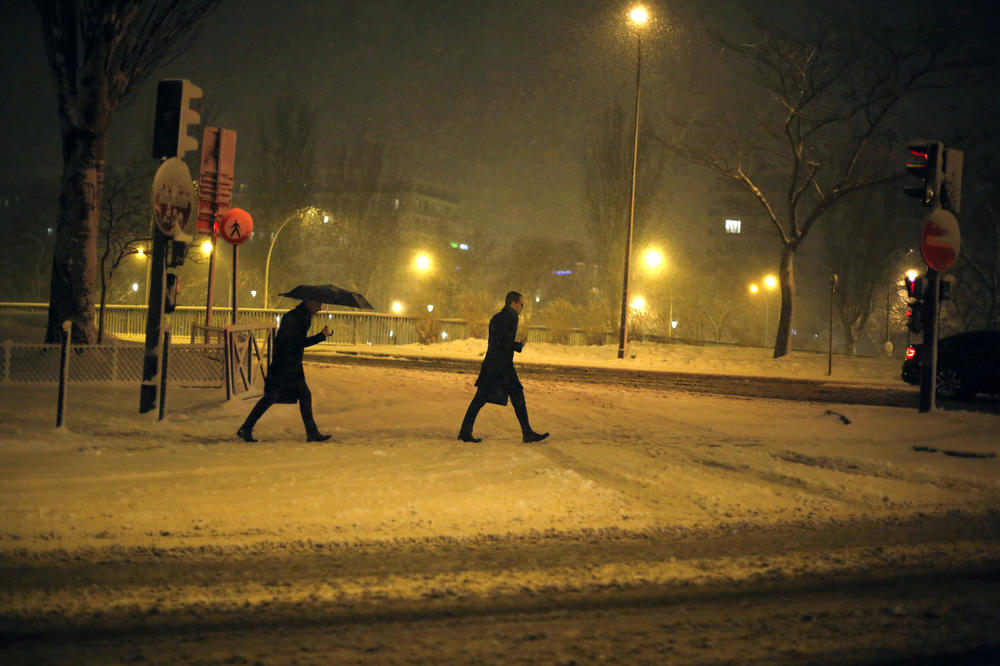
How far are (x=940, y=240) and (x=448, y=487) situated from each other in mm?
9277

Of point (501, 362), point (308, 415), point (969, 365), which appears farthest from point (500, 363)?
point (969, 365)

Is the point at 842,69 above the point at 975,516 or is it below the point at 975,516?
above

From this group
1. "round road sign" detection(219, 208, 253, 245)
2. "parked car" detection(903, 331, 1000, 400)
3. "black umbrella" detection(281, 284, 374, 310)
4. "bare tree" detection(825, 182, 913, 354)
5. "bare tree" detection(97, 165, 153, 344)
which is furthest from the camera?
"bare tree" detection(825, 182, 913, 354)

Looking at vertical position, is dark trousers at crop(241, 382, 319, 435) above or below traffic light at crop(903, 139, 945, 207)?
below

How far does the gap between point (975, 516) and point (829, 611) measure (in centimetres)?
348

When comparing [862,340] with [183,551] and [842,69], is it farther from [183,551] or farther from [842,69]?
[183,551]

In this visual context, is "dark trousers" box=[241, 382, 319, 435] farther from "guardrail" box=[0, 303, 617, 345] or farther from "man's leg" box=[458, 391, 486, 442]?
"guardrail" box=[0, 303, 617, 345]

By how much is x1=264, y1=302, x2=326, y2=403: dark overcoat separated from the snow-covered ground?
→ 0.66 meters

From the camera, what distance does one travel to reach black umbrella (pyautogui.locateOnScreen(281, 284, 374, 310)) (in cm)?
983

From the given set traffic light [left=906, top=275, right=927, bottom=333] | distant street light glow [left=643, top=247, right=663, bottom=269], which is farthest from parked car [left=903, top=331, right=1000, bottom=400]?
distant street light glow [left=643, top=247, right=663, bottom=269]

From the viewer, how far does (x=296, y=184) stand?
59406mm

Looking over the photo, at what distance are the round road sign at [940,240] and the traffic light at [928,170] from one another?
0.29 m

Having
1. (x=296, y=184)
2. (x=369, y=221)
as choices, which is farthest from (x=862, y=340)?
(x=296, y=184)

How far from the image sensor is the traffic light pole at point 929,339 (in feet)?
41.2
